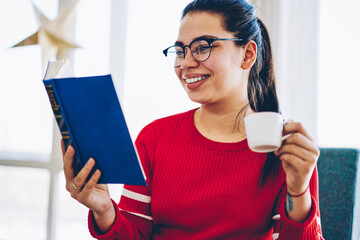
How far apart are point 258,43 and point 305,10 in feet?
2.11

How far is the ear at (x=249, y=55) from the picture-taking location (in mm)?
1118

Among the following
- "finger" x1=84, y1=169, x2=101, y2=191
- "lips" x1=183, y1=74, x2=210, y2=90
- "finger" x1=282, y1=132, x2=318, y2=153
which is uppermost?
"lips" x1=183, y1=74, x2=210, y2=90

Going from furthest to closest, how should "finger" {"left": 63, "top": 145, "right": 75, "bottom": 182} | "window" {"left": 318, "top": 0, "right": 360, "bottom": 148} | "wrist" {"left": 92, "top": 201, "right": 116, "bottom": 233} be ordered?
"window" {"left": 318, "top": 0, "right": 360, "bottom": 148}, "wrist" {"left": 92, "top": 201, "right": 116, "bottom": 233}, "finger" {"left": 63, "top": 145, "right": 75, "bottom": 182}

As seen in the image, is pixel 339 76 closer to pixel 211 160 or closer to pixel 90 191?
pixel 211 160

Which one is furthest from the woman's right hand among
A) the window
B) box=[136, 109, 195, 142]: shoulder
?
the window

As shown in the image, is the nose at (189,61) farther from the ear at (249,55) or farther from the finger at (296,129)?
the finger at (296,129)

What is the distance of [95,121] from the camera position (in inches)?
29.7

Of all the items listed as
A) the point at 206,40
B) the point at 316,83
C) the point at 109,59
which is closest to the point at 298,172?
the point at 206,40

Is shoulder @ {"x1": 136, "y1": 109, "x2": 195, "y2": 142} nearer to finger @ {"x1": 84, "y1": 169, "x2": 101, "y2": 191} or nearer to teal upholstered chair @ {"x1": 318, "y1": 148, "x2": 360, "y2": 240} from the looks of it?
finger @ {"x1": 84, "y1": 169, "x2": 101, "y2": 191}

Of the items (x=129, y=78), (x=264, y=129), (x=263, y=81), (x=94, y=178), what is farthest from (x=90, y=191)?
(x=129, y=78)

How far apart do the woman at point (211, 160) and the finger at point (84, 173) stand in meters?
0.06

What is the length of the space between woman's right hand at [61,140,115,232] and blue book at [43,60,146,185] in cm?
3

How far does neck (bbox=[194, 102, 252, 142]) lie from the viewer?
1117 millimetres

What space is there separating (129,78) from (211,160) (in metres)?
1.07
